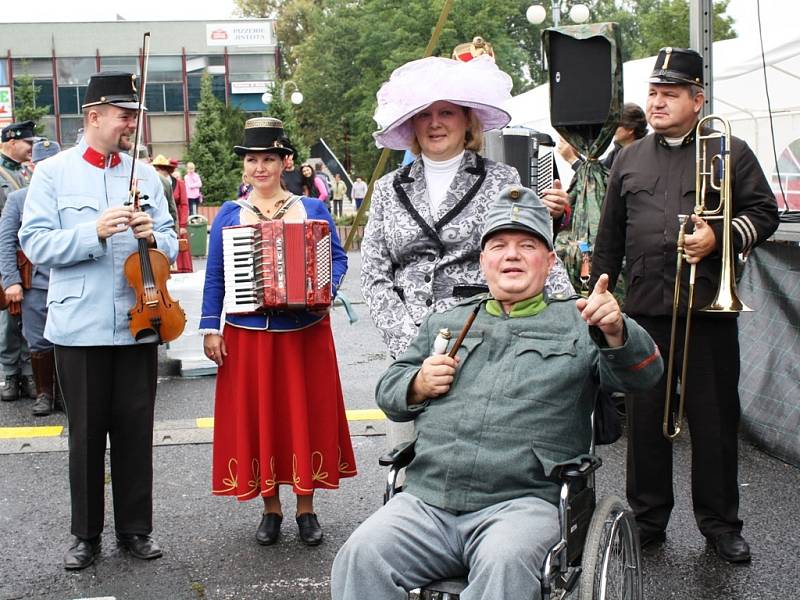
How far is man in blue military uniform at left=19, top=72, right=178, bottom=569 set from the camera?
4855 mm

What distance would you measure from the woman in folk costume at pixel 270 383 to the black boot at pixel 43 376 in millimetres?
3441

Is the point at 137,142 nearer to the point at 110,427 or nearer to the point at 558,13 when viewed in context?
the point at 110,427

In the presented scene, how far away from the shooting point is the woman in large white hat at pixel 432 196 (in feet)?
13.9

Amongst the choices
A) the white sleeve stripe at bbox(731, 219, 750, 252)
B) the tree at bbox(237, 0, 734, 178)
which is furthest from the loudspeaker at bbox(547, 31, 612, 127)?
the tree at bbox(237, 0, 734, 178)

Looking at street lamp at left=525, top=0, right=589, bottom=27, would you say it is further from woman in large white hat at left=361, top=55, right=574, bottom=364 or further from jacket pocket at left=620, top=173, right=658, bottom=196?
woman in large white hat at left=361, top=55, right=574, bottom=364

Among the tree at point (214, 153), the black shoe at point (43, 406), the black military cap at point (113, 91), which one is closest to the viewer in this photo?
the black military cap at point (113, 91)

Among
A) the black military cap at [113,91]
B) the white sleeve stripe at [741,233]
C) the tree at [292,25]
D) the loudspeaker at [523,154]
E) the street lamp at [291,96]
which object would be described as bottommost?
the white sleeve stripe at [741,233]

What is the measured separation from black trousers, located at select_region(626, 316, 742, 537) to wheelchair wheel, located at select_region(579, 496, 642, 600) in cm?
121

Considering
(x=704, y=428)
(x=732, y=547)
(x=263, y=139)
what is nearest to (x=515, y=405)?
(x=704, y=428)

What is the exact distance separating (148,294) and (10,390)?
4334mm

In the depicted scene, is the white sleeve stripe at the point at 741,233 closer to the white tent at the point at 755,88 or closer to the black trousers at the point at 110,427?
the black trousers at the point at 110,427

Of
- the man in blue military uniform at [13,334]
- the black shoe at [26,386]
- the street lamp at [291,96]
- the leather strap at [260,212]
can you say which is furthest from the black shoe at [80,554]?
the street lamp at [291,96]

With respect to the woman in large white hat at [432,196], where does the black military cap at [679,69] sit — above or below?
above

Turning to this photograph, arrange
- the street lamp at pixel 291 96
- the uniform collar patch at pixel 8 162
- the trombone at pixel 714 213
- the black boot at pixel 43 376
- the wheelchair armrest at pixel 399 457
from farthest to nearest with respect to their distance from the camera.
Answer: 1. the street lamp at pixel 291 96
2. the uniform collar patch at pixel 8 162
3. the black boot at pixel 43 376
4. the trombone at pixel 714 213
5. the wheelchair armrest at pixel 399 457
